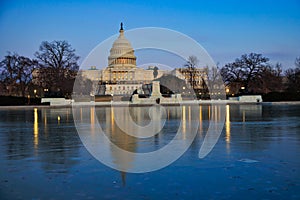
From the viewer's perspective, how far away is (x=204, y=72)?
67.8 meters

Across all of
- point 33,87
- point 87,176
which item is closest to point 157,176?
point 87,176

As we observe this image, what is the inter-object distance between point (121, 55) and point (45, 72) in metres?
Answer: 56.5

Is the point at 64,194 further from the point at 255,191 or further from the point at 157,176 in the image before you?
the point at 255,191

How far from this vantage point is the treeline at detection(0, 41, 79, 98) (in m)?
51.3

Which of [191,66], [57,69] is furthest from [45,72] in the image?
[191,66]

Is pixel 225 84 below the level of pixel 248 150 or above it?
above

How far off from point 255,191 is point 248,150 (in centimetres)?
372

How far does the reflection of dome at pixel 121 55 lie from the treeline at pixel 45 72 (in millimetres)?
51896

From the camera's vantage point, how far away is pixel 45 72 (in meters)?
51.5

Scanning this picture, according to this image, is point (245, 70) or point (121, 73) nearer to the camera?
point (245, 70)

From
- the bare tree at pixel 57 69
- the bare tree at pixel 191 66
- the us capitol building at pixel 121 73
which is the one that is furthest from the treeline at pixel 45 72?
the us capitol building at pixel 121 73

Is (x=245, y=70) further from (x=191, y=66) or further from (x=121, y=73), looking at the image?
(x=121, y=73)

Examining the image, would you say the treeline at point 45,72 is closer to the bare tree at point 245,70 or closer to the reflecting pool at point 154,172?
the bare tree at point 245,70

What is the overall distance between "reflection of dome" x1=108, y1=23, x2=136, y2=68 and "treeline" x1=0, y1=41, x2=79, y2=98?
51.9 meters
